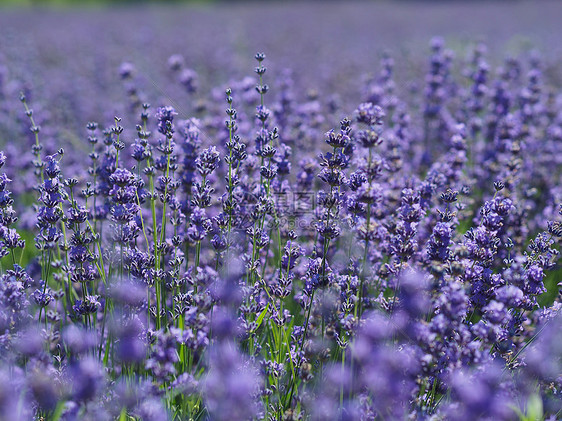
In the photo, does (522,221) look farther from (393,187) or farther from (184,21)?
(184,21)

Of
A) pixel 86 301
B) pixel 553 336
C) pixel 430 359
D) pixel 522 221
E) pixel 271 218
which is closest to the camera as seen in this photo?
pixel 430 359

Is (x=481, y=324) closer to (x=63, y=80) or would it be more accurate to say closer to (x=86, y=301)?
(x=86, y=301)

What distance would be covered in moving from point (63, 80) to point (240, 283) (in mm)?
7702

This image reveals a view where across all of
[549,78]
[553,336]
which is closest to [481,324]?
[553,336]

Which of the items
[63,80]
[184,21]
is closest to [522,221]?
[63,80]

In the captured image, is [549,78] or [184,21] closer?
[549,78]

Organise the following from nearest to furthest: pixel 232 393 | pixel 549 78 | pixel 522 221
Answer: pixel 232 393
pixel 522 221
pixel 549 78

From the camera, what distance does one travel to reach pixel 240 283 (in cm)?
297

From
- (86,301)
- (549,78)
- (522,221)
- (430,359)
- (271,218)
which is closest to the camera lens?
(430,359)

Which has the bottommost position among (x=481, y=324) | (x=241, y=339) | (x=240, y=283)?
(x=241, y=339)

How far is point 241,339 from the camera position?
2.93m

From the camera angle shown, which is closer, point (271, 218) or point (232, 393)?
point (232, 393)

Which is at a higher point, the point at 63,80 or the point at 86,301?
the point at 63,80

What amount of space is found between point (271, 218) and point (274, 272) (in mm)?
408
